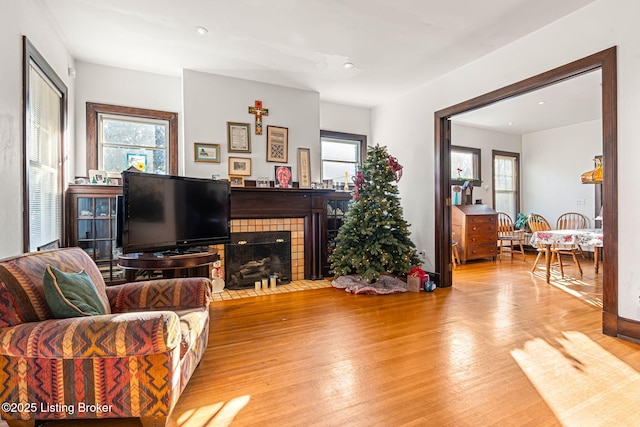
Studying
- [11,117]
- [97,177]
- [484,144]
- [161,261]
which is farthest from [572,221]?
[11,117]

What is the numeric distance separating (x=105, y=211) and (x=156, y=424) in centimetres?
308

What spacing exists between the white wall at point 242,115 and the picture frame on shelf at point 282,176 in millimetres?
72

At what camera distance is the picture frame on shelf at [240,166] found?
14.4ft

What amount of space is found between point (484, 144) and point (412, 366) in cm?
657

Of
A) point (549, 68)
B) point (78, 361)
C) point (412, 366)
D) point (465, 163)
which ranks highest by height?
point (549, 68)

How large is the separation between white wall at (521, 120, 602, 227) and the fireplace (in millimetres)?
6227

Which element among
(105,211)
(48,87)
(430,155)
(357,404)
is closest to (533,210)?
(430,155)

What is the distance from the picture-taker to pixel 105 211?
A: 3.80 meters

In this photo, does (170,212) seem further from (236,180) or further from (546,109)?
(546,109)

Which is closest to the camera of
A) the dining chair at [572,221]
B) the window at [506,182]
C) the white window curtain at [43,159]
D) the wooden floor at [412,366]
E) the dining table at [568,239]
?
the wooden floor at [412,366]

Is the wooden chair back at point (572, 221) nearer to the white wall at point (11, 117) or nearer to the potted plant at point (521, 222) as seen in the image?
the potted plant at point (521, 222)

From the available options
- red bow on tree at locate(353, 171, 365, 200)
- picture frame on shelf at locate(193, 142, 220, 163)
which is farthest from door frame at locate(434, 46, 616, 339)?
picture frame on shelf at locate(193, 142, 220, 163)

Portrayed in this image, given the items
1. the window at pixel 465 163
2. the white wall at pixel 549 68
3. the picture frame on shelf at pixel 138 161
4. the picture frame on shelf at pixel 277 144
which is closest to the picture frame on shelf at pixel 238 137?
the picture frame on shelf at pixel 277 144

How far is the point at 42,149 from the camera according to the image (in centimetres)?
300
